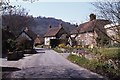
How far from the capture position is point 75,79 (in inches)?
710

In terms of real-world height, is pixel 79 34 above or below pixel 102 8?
below

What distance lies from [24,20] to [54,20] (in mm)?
120946

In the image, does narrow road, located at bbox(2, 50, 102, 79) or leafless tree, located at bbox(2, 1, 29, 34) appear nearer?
narrow road, located at bbox(2, 50, 102, 79)

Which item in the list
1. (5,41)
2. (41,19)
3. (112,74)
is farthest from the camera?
(41,19)

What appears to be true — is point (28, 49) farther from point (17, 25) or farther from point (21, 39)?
point (17, 25)

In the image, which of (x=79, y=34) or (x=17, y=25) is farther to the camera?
(x=79, y=34)

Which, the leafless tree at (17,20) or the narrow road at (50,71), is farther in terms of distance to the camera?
the leafless tree at (17,20)

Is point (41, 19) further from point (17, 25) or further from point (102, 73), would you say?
point (102, 73)

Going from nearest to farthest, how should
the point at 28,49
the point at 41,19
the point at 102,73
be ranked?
the point at 102,73 < the point at 28,49 < the point at 41,19

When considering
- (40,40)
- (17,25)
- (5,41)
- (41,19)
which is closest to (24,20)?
(17,25)

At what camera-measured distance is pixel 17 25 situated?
75.3m

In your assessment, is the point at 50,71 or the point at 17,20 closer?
the point at 50,71

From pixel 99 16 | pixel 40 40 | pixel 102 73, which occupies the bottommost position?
pixel 40 40

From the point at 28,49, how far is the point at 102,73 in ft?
120
